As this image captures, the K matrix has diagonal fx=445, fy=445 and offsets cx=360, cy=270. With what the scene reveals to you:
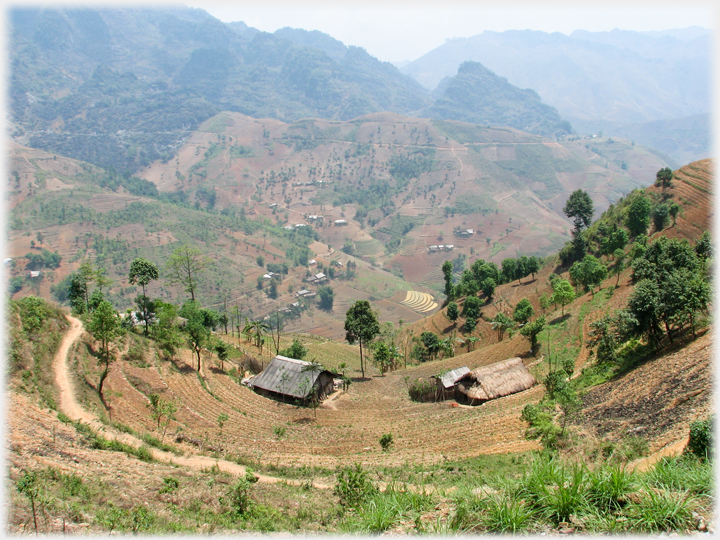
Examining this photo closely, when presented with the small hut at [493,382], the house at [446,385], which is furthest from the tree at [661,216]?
the house at [446,385]

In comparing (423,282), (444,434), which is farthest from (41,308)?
(423,282)

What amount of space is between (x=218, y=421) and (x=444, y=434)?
13685mm

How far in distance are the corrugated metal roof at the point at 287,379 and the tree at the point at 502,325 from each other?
26.4 meters

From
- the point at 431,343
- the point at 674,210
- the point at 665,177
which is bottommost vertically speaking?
the point at 431,343

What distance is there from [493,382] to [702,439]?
71.9ft

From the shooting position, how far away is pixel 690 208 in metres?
62.0

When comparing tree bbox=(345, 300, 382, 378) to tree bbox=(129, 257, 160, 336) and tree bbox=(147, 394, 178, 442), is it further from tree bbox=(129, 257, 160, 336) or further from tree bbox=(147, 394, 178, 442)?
tree bbox=(147, 394, 178, 442)

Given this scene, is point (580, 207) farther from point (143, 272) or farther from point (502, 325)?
point (143, 272)

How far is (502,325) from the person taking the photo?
5531cm

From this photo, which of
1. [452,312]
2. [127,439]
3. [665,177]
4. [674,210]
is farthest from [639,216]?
[127,439]

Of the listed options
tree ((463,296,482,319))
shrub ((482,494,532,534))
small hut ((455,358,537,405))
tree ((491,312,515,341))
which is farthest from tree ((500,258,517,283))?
shrub ((482,494,532,534))

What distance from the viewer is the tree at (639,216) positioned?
59.9 m

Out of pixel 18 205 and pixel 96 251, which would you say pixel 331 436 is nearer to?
pixel 96 251

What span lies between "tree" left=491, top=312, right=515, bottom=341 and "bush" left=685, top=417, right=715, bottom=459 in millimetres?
40642
